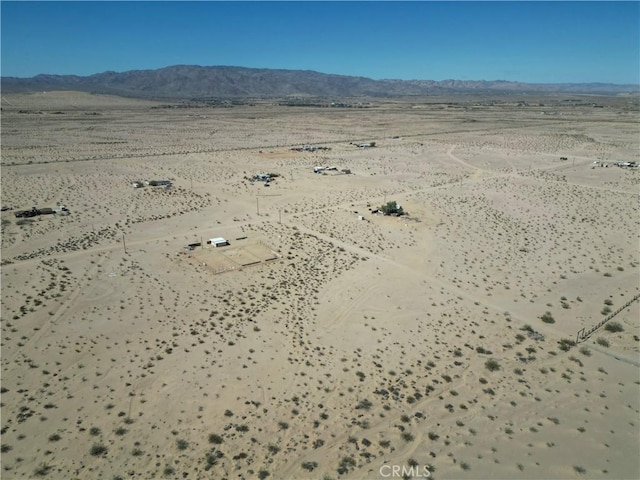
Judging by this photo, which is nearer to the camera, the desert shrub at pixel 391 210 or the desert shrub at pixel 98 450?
the desert shrub at pixel 98 450

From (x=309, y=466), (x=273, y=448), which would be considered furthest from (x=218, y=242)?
(x=309, y=466)

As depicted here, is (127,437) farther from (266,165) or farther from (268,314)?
(266,165)

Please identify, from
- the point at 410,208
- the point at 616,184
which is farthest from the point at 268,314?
the point at 616,184

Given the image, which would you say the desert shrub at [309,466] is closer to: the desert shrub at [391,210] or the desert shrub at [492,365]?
the desert shrub at [492,365]

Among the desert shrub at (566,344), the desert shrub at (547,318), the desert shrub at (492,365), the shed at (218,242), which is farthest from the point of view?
the shed at (218,242)

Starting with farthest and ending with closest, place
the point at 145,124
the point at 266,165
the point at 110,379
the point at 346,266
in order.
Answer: the point at 145,124, the point at 266,165, the point at 346,266, the point at 110,379

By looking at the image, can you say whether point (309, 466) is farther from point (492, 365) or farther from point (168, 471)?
point (492, 365)

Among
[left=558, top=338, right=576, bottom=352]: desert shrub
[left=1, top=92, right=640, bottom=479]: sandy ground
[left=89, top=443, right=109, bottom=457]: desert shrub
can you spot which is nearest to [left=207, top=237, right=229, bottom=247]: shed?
[left=1, top=92, right=640, bottom=479]: sandy ground

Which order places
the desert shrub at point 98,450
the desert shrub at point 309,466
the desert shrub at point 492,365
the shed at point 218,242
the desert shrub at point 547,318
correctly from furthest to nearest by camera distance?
the shed at point 218,242 < the desert shrub at point 547,318 < the desert shrub at point 492,365 < the desert shrub at point 98,450 < the desert shrub at point 309,466

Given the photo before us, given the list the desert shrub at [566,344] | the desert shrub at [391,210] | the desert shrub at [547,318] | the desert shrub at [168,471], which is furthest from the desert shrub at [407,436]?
the desert shrub at [391,210]
